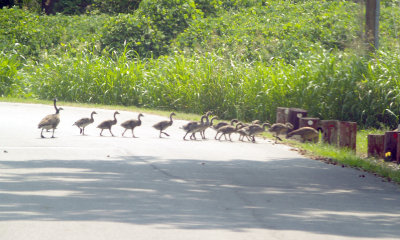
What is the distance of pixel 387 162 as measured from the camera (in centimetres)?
1510

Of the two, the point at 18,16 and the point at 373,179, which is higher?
the point at 18,16

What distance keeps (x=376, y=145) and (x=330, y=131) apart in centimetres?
174

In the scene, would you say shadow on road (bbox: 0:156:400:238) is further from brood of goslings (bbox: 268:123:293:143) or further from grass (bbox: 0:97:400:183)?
brood of goslings (bbox: 268:123:293:143)

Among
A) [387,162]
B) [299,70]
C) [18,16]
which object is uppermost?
[18,16]

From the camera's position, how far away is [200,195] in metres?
10.0

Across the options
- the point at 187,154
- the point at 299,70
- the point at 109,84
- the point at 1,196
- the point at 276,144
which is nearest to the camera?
the point at 1,196

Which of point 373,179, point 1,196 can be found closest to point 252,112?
point 373,179

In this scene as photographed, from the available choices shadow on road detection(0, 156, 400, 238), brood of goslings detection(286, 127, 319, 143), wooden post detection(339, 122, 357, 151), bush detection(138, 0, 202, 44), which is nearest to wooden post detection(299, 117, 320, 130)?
brood of goslings detection(286, 127, 319, 143)

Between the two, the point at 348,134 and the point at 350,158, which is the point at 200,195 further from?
the point at 348,134

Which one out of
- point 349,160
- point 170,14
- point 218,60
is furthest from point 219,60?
point 349,160

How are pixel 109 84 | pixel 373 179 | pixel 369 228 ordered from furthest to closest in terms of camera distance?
pixel 109 84 → pixel 373 179 → pixel 369 228

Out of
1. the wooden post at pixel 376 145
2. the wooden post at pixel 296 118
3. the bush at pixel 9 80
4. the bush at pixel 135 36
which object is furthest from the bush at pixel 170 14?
the wooden post at pixel 376 145

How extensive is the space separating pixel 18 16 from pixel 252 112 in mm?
17566

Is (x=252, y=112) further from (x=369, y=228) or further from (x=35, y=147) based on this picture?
(x=369, y=228)
